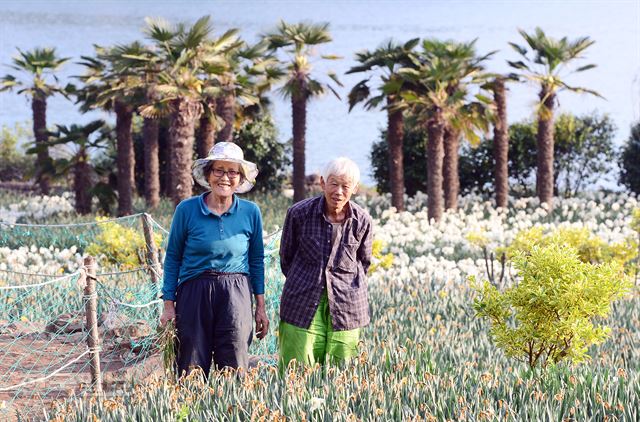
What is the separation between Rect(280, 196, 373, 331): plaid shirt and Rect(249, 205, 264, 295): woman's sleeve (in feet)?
0.58

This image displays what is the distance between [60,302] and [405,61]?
16.6 m

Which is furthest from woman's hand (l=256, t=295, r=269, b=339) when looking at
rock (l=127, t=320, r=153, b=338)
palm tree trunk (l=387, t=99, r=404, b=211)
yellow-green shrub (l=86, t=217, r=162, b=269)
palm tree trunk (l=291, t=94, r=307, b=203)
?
palm tree trunk (l=387, t=99, r=404, b=211)

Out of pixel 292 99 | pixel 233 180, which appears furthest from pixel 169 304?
pixel 292 99

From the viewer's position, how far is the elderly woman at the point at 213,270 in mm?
4758

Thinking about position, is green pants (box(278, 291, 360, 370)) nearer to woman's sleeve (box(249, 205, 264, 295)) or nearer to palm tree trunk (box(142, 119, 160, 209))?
woman's sleeve (box(249, 205, 264, 295))

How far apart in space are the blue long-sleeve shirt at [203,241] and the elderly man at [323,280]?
0.79ft

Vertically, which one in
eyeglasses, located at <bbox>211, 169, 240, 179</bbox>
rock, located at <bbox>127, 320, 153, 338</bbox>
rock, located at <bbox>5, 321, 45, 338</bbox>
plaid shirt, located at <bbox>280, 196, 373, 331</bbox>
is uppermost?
eyeglasses, located at <bbox>211, 169, 240, 179</bbox>

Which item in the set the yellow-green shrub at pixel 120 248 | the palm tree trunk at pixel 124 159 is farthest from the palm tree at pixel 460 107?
the yellow-green shrub at pixel 120 248

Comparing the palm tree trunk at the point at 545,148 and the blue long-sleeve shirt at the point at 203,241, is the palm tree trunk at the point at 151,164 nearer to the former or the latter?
the palm tree trunk at the point at 545,148

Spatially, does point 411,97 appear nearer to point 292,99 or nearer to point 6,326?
point 292,99

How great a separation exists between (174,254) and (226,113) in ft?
58.0

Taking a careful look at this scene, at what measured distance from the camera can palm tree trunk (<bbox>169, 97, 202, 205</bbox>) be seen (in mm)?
19578

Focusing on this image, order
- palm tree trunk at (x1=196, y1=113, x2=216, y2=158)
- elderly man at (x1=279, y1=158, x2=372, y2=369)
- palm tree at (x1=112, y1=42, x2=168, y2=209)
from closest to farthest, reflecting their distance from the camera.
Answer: elderly man at (x1=279, y1=158, x2=372, y2=369) < palm tree at (x1=112, y1=42, x2=168, y2=209) < palm tree trunk at (x1=196, y1=113, x2=216, y2=158)

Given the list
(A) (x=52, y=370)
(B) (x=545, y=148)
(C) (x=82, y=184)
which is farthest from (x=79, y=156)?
(A) (x=52, y=370)
